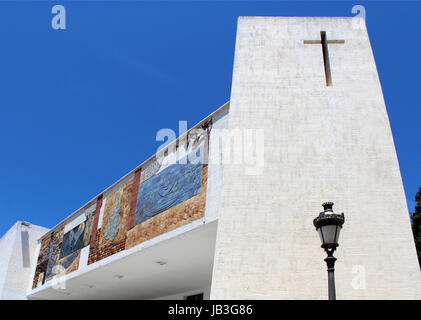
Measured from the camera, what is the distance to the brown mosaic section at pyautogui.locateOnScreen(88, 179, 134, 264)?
36.9 ft

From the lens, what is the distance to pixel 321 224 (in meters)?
4.53

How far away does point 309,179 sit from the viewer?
23.6ft

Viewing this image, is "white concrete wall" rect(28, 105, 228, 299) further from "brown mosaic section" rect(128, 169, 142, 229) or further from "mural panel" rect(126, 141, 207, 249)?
"brown mosaic section" rect(128, 169, 142, 229)

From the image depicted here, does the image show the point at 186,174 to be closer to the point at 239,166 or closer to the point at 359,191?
the point at 239,166

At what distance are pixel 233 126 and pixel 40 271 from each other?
12.5 metres

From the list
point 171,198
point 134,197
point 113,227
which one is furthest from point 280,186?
point 113,227

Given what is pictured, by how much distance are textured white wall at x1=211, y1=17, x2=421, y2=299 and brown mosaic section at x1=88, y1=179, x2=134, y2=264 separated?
16.2ft

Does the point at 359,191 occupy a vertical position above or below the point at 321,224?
above

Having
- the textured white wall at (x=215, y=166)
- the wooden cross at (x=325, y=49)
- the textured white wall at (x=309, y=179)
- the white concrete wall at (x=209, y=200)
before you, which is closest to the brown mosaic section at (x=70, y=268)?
the white concrete wall at (x=209, y=200)

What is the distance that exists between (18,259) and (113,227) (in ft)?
29.1

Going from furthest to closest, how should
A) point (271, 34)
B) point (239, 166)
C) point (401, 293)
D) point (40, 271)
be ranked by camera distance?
1. point (40, 271)
2. point (271, 34)
3. point (239, 166)
4. point (401, 293)

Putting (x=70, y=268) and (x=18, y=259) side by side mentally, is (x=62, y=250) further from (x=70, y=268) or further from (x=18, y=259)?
(x=18, y=259)

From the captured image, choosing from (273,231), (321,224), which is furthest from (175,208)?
(321,224)
